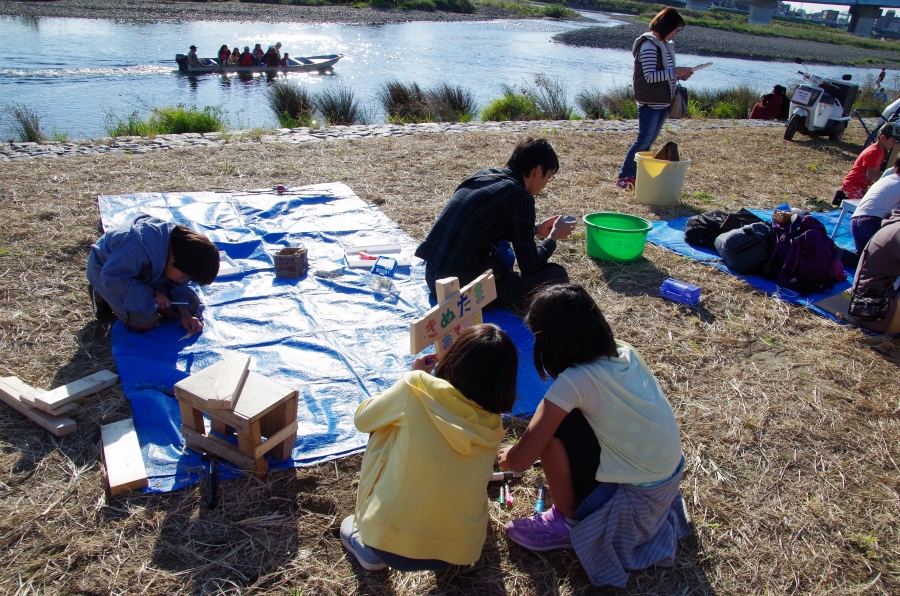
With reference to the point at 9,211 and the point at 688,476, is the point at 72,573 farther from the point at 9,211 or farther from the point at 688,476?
the point at 9,211

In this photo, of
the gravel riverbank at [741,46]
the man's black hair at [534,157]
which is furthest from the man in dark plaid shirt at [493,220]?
the gravel riverbank at [741,46]

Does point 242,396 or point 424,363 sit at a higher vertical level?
point 424,363

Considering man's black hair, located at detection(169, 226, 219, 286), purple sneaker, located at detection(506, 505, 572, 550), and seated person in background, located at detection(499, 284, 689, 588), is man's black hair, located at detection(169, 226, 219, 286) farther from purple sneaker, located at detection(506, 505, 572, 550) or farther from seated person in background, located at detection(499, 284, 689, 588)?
purple sneaker, located at detection(506, 505, 572, 550)

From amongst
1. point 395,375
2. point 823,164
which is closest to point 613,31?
point 823,164

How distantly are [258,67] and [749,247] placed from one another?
57.4 ft

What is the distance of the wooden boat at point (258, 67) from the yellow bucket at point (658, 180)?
1571 centimetres

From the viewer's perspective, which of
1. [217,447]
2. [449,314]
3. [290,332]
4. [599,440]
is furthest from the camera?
[290,332]

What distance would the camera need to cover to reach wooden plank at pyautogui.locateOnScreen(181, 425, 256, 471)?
2.44 metres

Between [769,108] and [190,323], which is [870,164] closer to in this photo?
[190,323]

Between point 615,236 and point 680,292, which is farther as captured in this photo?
point 615,236

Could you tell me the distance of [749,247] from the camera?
465 cm

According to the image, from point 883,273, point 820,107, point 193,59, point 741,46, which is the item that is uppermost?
point 741,46

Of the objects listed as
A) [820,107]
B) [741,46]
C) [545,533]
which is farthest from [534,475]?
[741,46]

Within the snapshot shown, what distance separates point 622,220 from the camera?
494 centimetres
